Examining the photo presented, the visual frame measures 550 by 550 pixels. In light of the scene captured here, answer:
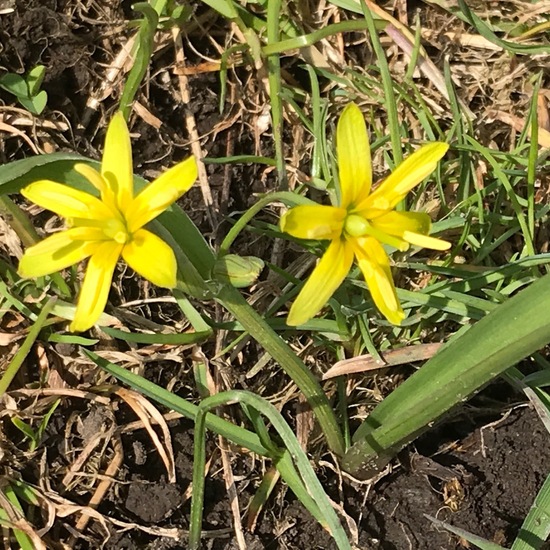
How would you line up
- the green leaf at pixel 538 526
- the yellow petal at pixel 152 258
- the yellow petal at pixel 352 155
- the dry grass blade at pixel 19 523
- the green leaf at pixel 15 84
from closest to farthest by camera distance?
1. the yellow petal at pixel 152 258
2. the yellow petal at pixel 352 155
3. the green leaf at pixel 538 526
4. the dry grass blade at pixel 19 523
5. the green leaf at pixel 15 84

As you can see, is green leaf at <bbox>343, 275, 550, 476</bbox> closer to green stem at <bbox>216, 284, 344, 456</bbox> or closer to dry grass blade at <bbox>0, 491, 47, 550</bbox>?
→ green stem at <bbox>216, 284, 344, 456</bbox>

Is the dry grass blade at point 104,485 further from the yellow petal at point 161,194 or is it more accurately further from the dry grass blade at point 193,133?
the yellow petal at point 161,194

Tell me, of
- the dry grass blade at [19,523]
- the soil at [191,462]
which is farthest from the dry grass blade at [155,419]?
the dry grass blade at [19,523]

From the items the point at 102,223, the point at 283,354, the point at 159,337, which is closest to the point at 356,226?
the point at 283,354

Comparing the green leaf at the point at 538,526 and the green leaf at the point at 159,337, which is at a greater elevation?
the green leaf at the point at 159,337

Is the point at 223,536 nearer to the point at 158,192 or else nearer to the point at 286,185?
the point at 286,185

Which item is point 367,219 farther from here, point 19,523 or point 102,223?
point 19,523

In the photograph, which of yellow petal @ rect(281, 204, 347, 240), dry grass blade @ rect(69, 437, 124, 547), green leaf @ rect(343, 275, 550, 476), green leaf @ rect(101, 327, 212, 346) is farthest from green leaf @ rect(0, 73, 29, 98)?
green leaf @ rect(343, 275, 550, 476)
